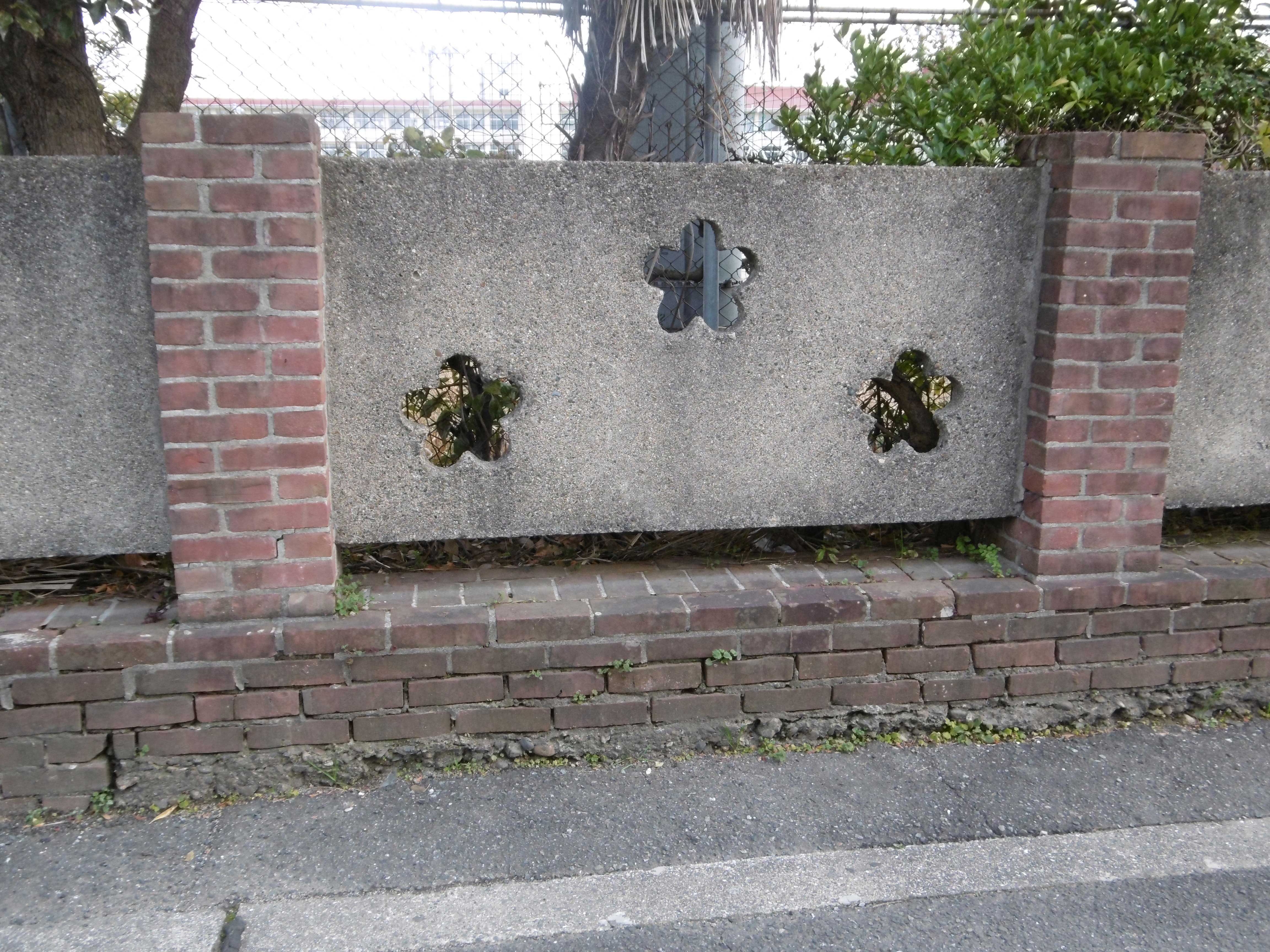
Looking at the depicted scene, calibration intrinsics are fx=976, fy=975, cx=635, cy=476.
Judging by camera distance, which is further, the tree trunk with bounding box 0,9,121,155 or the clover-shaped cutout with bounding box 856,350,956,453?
the tree trunk with bounding box 0,9,121,155

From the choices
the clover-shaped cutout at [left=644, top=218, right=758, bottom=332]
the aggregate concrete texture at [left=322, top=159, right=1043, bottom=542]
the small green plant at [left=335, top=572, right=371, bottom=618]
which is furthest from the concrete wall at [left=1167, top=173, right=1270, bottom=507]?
the small green plant at [left=335, top=572, right=371, bottom=618]

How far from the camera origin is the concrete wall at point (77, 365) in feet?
8.11

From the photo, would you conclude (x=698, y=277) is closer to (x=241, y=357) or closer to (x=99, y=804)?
(x=241, y=357)

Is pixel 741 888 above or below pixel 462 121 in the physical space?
below

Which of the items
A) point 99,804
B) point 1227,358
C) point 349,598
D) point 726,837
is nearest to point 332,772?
point 349,598

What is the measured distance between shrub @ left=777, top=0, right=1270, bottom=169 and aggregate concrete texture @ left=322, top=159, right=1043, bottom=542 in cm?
25

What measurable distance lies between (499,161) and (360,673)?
143cm

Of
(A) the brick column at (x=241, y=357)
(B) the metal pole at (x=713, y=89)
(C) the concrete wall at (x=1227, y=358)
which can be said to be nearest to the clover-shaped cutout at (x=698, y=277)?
(B) the metal pole at (x=713, y=89)

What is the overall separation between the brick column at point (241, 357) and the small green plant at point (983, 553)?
1.97 metres

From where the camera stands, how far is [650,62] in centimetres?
337

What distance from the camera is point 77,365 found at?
2.55m

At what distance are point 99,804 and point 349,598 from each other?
824 millimetres

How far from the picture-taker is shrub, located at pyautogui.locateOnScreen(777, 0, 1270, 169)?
9.40ft

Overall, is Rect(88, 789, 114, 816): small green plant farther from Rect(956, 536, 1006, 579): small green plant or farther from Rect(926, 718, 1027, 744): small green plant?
Rect(956, 536, 1006, 579): small green plant
